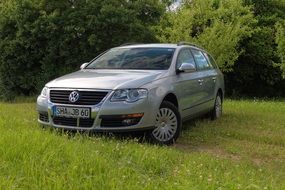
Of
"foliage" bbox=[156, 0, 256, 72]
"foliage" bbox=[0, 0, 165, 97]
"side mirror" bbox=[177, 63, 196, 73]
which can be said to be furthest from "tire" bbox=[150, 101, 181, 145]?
"foliage" bbox=[156, 0, 256, 72]

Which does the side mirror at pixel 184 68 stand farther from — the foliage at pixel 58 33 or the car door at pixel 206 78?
the foliage at pixel 58 33

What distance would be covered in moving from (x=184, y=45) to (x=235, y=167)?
11.8 feet

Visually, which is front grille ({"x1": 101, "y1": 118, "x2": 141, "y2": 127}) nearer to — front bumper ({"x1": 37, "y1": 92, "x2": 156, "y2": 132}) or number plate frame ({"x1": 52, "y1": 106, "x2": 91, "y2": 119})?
front bumper ({"x1": 37, "y1": 92, "x2": 156, "y2": 132})

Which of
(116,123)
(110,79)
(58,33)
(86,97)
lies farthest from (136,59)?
(58,33)

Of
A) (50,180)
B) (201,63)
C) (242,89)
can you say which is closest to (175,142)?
(201,63)

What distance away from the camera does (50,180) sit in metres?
4.33

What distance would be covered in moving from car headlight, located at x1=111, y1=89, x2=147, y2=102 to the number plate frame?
1.37 feet

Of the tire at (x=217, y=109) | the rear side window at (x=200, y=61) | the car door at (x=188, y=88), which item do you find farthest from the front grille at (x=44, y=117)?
the tire at (x=217, y=109)

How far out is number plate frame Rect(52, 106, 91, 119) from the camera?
671 centimetres

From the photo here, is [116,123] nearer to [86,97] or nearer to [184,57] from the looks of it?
[86,97]

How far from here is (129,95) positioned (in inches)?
265

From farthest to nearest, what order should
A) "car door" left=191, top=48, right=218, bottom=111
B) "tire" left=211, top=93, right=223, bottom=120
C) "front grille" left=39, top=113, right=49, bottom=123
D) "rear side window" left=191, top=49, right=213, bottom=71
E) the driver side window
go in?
1. "tire" left=211, top=93, right=223, bottom=120
2. "rear side window" left=191, top=49, right=213, bottom=71
3. "car door" left=191, top=48, right=218, bottom=111
4. the driver side window
5. "front grille" left=39, top=113, right=49, bottom=123

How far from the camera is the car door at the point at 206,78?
29.8ft

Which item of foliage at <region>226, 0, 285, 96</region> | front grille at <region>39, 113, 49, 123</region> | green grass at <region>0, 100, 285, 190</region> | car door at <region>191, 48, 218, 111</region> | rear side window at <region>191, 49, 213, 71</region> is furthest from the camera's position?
foliage at <region>226, 0, 285, 96</region>
